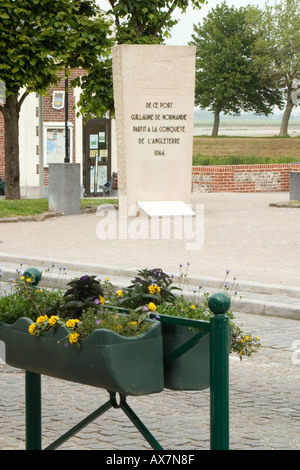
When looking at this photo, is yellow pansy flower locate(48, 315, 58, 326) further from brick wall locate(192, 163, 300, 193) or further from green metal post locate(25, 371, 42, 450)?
brick wall locate(192, 163, 300, 193)

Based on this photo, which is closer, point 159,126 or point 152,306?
point 152,306

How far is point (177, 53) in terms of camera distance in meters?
22.8

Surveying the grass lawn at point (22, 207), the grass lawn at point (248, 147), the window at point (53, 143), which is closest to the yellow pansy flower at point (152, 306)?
the grass lawn at point (22, 207)

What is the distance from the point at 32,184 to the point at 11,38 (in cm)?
1422

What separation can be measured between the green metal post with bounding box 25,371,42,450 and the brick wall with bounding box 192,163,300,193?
29357 mm

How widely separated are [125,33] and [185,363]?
895 inches

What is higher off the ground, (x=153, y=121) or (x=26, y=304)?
(x=153, y=121)

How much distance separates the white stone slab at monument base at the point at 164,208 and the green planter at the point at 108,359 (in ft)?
56.5

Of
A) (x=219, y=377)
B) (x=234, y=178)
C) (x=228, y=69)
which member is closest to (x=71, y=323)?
(x=219, y=377)

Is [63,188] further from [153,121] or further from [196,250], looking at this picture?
[196,250]

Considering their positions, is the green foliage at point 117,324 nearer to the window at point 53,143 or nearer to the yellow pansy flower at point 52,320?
the yellow pansy flower at point 52,320

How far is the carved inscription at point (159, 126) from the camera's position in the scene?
2269cm

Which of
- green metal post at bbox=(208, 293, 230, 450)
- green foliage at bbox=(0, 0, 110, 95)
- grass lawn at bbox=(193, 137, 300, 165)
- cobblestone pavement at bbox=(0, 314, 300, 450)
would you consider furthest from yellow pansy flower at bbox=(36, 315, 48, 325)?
grass lawn at bbox=(193, 137, 300, 165)

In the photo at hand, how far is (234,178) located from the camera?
3422cm
